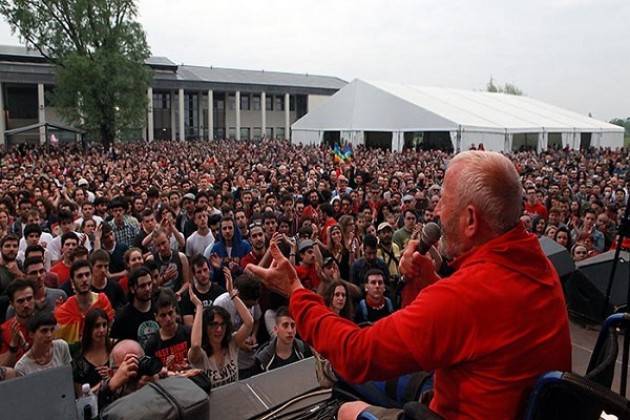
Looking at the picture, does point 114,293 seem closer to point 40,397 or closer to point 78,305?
point 78,305

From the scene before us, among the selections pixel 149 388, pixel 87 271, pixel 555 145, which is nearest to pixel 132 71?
pixel 555 145

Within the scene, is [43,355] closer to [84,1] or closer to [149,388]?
[149,388]

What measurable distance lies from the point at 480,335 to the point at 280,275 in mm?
677

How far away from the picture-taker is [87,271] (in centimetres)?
446

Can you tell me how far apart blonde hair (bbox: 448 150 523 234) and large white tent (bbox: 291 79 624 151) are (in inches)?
954

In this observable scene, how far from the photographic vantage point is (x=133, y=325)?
4258mm

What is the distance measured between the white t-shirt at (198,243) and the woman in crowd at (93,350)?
2834 millimetres

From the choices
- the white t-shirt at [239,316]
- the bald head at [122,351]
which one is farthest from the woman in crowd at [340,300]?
the bald head at [122,351]

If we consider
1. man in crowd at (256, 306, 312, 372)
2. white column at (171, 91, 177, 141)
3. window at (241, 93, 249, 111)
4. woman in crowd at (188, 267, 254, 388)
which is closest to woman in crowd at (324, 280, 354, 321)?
man in crowd at (256, 306, 312, 372)

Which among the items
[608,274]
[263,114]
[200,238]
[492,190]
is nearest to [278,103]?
[263,114]

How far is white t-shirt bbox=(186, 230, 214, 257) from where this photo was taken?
6.71 metres

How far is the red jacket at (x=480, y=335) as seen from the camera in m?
1.40

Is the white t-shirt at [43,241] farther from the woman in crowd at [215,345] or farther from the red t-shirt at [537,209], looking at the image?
the red t-shirt at [537,209]

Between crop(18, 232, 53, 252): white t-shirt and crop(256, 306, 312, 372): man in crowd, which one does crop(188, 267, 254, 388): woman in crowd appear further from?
crop(18, 232, 53, 252): white t-shirt
